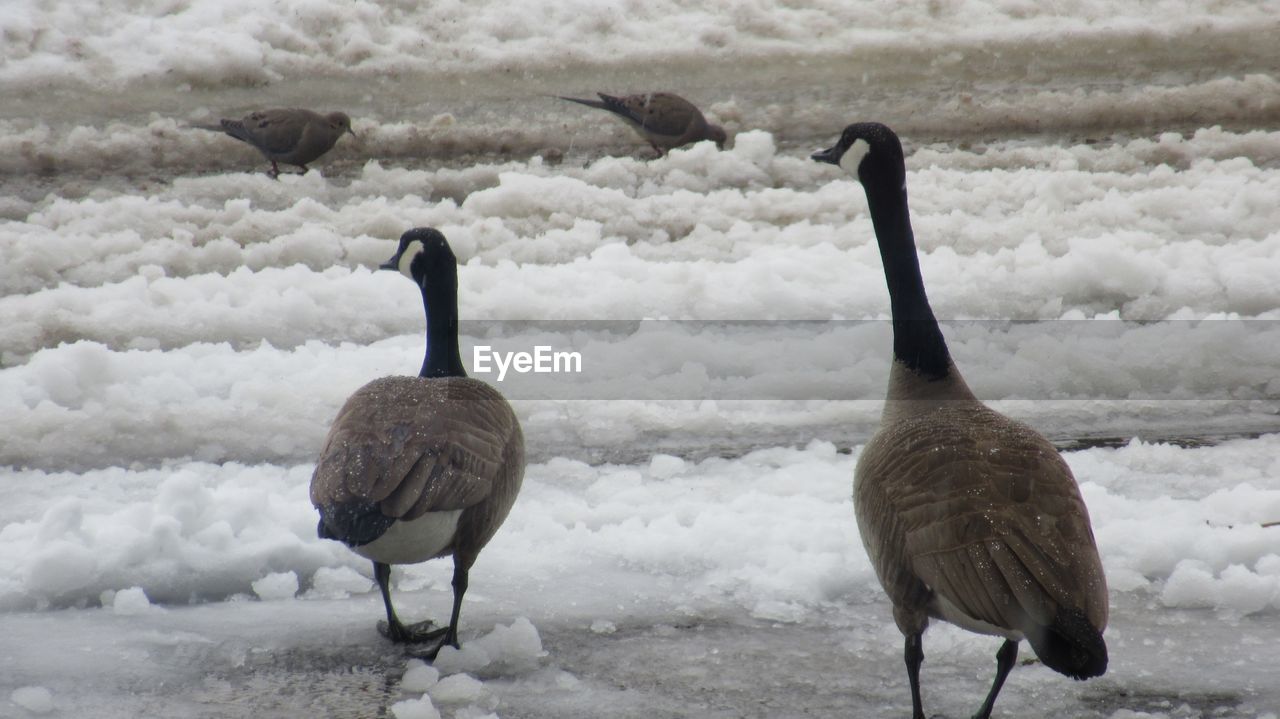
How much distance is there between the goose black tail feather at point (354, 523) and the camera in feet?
10.5

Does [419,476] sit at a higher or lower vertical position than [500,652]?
higher

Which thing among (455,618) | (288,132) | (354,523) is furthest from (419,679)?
(288,132)

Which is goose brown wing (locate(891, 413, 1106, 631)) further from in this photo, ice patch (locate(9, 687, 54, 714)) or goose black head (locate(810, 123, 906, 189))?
ice patch (locate(9, 687, 54, 714))

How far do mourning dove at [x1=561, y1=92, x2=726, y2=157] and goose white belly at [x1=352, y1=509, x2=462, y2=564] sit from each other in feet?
21.7

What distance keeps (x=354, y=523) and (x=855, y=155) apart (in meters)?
2.07

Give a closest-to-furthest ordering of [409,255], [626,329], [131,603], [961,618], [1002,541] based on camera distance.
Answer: [1002,541] < [961,618] < [131,603] < [409,255] < [626,329]

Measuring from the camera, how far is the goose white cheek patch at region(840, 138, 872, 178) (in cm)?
398

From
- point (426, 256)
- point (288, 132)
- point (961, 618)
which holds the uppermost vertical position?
point (288, 132)

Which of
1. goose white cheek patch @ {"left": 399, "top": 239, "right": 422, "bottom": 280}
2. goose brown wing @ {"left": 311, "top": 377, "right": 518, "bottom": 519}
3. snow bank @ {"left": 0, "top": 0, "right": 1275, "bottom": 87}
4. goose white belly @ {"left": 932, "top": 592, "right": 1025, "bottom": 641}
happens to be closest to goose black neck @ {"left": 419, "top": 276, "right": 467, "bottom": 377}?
goose white cheek patch @ {"left": 399, "top": 239, "right": 422, "bottom": 280}

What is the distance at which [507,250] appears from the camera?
8.31 meters

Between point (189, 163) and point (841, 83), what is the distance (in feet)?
19.9

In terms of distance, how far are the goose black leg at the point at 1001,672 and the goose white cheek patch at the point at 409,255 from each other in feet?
8.74

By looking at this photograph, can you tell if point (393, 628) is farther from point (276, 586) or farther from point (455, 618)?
point (276, 586)

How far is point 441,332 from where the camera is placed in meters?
4.54
